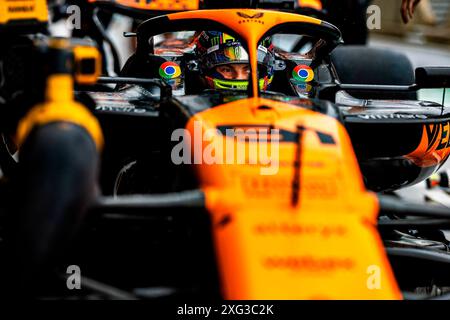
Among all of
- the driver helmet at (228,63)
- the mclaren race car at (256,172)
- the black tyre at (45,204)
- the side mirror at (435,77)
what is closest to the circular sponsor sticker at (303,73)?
the mclaren race car at (256,172)

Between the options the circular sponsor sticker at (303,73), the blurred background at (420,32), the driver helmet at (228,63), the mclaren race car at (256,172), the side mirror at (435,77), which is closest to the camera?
the mclaren race car at (256,172)

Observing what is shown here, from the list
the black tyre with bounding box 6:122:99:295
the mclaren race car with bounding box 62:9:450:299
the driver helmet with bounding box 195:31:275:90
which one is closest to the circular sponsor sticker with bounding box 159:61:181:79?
the mclaren race car with bounding box 62:9:450:299

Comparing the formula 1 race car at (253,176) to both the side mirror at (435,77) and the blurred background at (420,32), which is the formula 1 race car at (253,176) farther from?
the blurred background at (420,32)

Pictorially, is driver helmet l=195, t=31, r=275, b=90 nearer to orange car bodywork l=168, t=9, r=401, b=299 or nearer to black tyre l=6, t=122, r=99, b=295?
orange car bodywork l=168, t=9, r=401, b=299

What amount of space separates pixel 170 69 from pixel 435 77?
1086 mm

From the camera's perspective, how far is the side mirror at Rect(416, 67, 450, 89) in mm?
2402

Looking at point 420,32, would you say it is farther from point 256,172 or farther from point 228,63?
point 256,172

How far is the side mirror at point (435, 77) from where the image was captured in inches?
94.6

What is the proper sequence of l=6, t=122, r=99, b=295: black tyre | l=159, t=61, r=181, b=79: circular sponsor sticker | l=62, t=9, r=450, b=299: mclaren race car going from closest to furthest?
1. l=6, t=122, r=99, b=295: black tyre
2. l=62, t=9, r=450, b=299: mclaren race car
3. l=159, t=61, r=181, b=79: circular sponsor sticker

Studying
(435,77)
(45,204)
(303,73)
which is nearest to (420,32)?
(303,73)

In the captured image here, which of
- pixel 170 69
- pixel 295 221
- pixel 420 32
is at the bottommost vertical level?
pixel 420 32

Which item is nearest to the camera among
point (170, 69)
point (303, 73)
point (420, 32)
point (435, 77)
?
point (435, 77)

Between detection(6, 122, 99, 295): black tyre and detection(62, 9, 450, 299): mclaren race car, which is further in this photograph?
detection(62, 9, 450, 299): mclaren race car

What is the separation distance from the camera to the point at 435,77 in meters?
2.41
